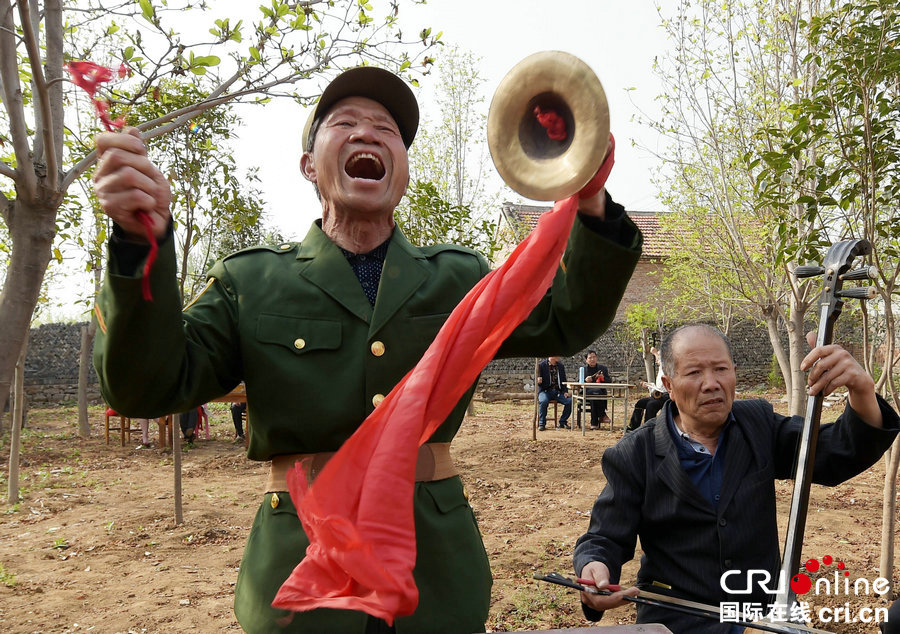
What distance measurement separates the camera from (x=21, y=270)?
127 inches

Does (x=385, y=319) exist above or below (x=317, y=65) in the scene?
below

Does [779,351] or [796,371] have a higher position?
[779,351]

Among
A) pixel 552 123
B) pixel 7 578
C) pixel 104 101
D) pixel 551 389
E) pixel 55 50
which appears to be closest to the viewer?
pixel 104 101

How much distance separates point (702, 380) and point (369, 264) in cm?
135

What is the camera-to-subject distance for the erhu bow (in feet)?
6.46

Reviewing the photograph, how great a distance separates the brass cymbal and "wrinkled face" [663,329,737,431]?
1303 mm

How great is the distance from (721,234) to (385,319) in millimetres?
7436

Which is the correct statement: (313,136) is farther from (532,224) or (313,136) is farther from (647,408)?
(532,224)

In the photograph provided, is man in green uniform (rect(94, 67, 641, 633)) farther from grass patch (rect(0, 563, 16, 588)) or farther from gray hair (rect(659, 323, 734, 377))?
grass patch (rect(0, 563, 16, 588))

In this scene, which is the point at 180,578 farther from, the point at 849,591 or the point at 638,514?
the point at 849,591

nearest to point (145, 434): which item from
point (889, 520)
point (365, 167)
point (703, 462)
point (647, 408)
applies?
point (647, 408)

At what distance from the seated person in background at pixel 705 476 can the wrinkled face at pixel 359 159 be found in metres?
1.33

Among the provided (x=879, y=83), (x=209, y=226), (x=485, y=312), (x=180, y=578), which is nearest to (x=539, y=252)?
(x=485, y=312)

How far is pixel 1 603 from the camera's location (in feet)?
14.9
